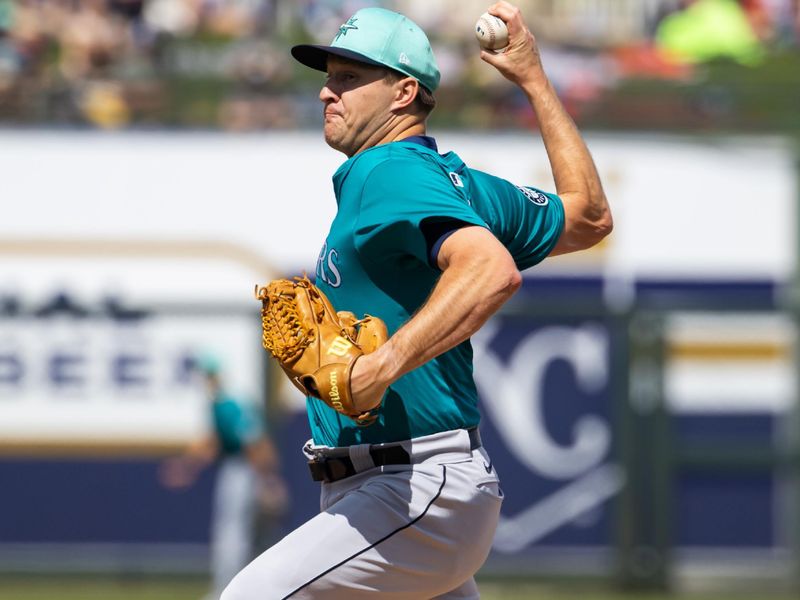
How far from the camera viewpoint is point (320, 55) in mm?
3805

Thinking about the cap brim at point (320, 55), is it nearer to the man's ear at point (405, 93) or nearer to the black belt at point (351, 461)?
the man's ear at point (405, 93)

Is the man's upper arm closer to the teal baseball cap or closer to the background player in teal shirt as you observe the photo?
the background player in teal shirt

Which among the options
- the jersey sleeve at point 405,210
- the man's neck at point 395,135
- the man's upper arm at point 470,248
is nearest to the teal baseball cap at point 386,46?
the man's neck at point 395,135

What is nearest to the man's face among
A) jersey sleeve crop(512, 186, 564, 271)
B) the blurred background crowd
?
jersey sleeve crop(512, 186, 564, 271)

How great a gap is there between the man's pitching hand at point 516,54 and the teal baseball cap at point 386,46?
49 cm

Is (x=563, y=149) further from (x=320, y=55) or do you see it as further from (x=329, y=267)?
(x=329, y=267)

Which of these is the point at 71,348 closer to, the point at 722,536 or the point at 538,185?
the point at 538,185

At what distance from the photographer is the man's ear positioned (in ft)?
12.0

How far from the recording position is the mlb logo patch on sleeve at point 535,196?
3.90m

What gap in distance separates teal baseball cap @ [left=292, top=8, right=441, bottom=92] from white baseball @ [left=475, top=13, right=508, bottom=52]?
42cm

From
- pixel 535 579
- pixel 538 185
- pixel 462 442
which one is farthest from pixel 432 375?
pixel 538 185

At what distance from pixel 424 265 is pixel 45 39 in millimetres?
9127

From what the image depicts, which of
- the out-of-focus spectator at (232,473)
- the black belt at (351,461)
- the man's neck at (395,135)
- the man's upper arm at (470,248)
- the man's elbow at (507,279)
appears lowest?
the out-of-focus spectator at (232,473)

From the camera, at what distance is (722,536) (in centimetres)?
982
